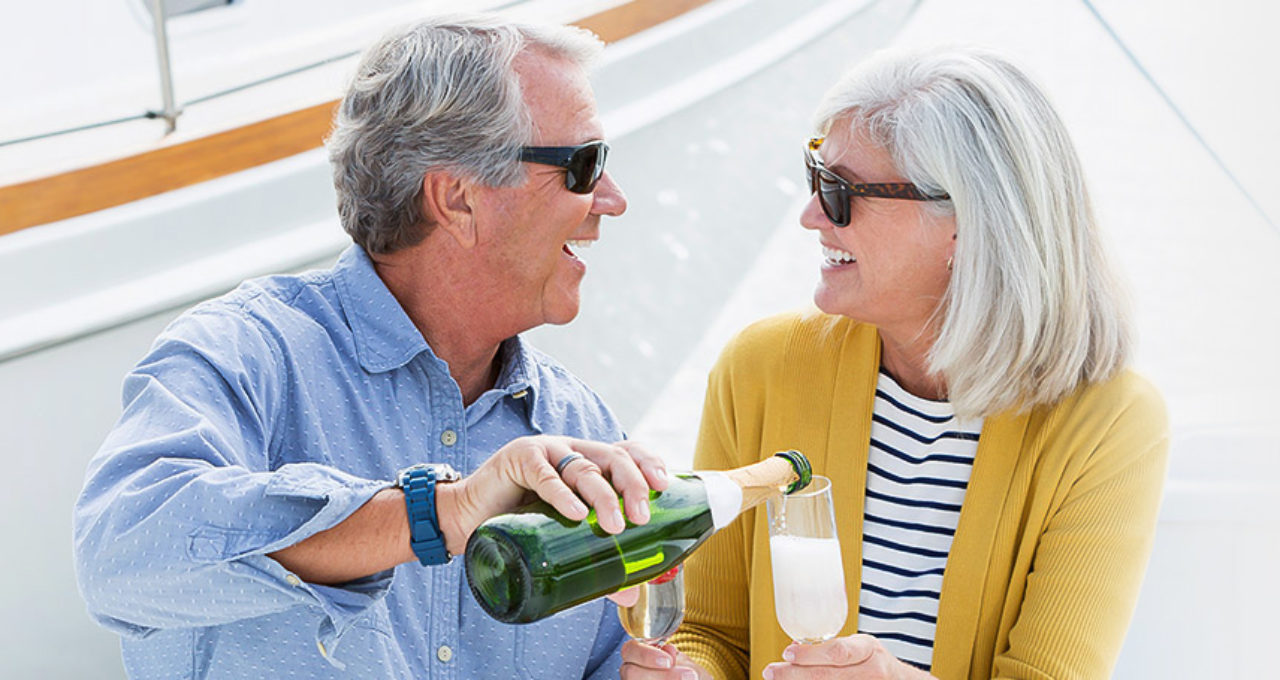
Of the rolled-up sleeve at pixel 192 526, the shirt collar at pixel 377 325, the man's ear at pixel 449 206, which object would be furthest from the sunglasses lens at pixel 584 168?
the rolled-up sleeve at pixel 192 526

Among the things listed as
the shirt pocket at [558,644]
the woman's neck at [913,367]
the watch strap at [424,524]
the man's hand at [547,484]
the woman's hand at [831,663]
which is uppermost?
the man's hand at [547,484]

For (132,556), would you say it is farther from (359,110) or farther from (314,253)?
(314,253)

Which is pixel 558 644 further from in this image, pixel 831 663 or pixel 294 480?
pixel 294 480

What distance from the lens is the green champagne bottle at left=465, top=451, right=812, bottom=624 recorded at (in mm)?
885

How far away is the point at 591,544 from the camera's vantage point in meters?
0.93

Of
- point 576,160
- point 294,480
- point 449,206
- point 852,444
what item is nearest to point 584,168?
point 576,160

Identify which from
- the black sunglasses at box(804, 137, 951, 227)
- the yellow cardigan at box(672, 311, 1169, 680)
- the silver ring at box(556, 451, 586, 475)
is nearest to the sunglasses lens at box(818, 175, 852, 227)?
the black sunglasses at box(804, 137, 951, 227)

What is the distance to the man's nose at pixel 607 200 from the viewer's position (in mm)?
1465

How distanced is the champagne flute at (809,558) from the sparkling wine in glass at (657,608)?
0.10 meters

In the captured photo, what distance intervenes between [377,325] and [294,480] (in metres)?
0.41

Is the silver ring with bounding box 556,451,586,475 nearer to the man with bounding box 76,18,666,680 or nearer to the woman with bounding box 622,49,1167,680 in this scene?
the man with bounding box 76,18,666,680

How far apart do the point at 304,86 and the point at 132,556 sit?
4.01 ft

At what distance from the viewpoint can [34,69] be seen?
1.91 meters

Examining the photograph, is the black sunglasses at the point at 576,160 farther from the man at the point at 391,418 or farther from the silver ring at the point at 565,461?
the silver ring at the point at 565,461
